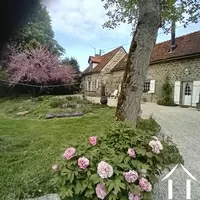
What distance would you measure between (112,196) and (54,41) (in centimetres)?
2315

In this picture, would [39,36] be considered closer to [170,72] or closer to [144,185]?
[170,72]

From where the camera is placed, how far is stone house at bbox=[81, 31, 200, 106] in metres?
13.4

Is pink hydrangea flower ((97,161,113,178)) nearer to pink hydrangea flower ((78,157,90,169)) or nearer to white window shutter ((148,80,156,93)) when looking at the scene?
pink hydrangea flower ((78,157,90,169))

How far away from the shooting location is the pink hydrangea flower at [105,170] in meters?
2.00

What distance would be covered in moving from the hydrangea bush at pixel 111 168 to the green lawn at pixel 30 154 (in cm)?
36

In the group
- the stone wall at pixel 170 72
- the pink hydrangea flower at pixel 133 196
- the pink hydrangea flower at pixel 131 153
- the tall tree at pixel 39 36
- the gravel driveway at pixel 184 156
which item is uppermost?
the tall tree at pixel 39 36

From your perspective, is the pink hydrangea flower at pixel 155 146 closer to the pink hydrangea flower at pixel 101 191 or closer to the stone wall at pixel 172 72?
the pink hydrangea flower at pixel 101 191

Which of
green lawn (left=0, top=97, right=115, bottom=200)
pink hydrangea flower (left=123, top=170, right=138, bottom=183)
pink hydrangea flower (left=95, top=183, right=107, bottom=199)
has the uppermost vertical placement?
pink hydrangea flower (left=123, top=170, right=138, bottom=183)

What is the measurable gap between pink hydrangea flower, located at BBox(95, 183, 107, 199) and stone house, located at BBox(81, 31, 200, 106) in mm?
12289

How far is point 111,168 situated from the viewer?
79.2 inches

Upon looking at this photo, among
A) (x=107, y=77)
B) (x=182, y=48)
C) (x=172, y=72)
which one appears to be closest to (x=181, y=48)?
(x=182, y=48)

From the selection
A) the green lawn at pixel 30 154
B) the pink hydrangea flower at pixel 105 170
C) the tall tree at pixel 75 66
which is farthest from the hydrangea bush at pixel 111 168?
the tall tree at pixel 75 66

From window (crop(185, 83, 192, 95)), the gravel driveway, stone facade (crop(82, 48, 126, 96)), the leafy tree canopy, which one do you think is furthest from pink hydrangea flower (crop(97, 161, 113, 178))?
stone facade (crop(82, 48, 126, 96))

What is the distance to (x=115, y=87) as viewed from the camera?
23.4 m
